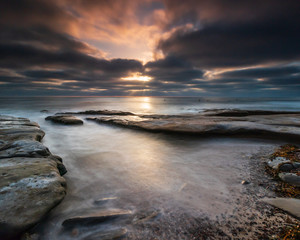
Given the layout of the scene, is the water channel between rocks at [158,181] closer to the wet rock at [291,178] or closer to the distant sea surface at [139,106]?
the wet rock at [291,178]

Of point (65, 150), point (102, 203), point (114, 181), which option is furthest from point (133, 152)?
point (102, 203)

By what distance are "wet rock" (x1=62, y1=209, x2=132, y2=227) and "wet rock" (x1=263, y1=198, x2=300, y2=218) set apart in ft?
9.12

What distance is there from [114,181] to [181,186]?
180cm

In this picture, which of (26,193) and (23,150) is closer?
A: (26,193)

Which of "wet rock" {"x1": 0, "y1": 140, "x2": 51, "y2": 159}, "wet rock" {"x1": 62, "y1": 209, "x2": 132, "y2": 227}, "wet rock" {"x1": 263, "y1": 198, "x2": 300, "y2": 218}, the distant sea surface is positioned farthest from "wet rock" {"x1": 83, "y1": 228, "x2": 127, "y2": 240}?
the distant sea surface

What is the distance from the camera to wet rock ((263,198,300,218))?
2758 millimetres

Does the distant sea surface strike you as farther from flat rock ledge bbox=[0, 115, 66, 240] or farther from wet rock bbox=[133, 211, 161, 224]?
wet rock bbox=[133, 211, 161, 224]

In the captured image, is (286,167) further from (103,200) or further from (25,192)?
(25,192)

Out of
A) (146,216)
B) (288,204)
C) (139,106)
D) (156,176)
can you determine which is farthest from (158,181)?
(139,106)

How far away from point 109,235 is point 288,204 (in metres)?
3.27

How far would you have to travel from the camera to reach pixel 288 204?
296 cm

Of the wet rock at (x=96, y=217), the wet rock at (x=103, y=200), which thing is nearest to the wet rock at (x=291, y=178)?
the wet rock at (x=96, y=217)

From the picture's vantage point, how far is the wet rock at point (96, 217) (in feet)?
8.87

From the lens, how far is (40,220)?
2637 mm
